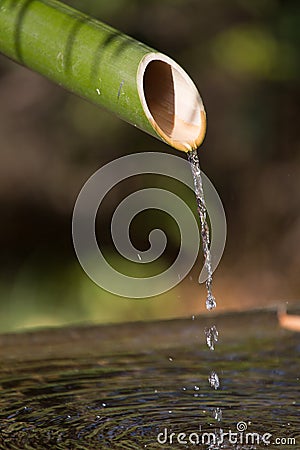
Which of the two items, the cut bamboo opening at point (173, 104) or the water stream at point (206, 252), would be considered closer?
the cut bamboo opening at point (173, 104)

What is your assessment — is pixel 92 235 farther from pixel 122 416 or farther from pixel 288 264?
pixel 122 416

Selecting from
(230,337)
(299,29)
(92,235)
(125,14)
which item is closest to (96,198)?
(92,235)

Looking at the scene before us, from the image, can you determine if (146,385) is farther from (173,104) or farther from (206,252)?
(173,104)

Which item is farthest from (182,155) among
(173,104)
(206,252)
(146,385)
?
(173,104)

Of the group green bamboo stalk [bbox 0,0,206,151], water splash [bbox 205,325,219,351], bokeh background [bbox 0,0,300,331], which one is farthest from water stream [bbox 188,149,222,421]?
bokeh background [bbox 0,0,300,331]

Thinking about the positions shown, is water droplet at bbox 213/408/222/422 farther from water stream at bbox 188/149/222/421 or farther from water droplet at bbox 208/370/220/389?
water droplet at bbox 208/370/220/389

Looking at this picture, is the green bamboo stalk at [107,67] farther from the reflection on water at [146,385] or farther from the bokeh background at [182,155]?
the bokeh background at [182,155]

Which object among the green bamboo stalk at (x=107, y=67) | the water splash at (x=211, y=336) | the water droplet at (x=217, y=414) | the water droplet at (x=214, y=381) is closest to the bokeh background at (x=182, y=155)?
the water splash at (x=211, y=336)
